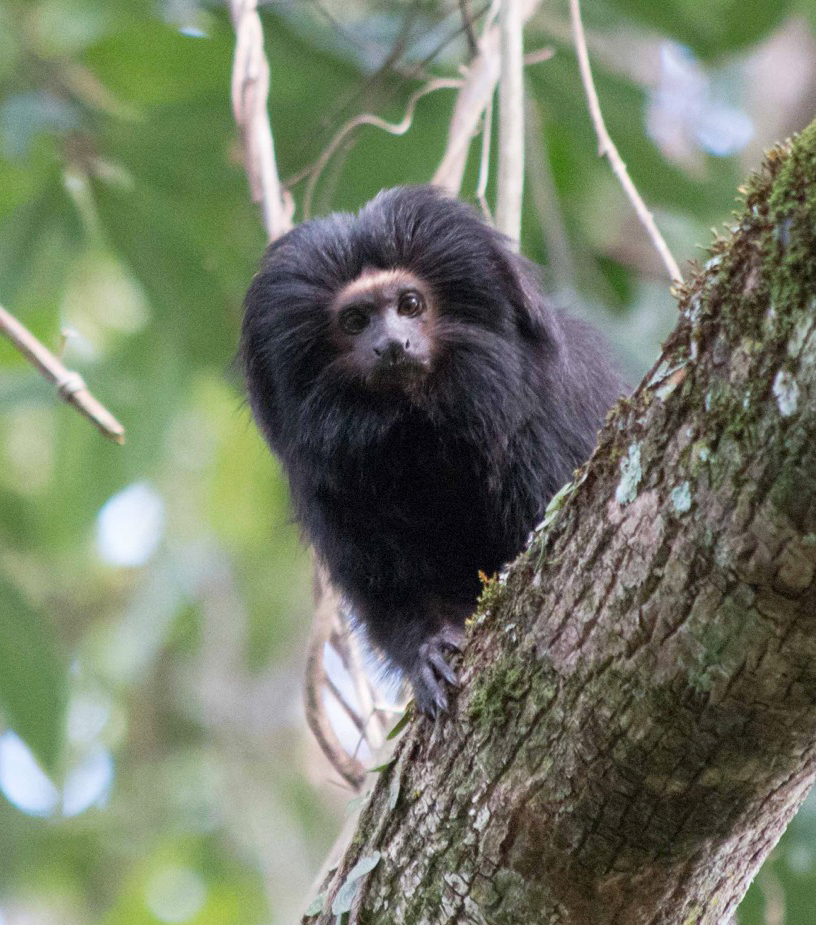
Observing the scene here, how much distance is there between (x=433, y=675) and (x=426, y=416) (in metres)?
0.95

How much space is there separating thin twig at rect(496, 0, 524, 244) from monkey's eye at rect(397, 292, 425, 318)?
34 centimetres

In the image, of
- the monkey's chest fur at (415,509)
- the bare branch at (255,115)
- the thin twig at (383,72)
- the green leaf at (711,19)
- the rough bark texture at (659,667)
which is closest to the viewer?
the rough bark texture at (659,667)

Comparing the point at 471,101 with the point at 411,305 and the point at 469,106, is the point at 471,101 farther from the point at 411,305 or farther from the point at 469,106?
the point at 411,305

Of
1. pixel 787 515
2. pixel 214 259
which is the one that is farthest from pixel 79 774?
pixel 787 515

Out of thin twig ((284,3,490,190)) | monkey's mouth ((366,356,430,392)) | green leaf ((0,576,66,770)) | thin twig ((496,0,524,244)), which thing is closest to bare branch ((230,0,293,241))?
thin twig ((284,3,490,190))

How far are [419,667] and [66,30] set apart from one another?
103 inches

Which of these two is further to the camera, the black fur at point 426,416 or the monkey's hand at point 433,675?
the black fur at point 426,416

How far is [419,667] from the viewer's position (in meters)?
2.46

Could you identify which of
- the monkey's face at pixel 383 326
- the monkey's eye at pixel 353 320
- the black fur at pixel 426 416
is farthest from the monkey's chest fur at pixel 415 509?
the monkey's eye at pixel 353 320

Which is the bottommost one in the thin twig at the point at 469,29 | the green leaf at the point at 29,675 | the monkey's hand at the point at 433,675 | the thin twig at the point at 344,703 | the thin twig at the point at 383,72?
the monkey's hand at the point at 433,675

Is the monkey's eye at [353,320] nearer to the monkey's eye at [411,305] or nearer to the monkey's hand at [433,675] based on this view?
the monkey's eye at [411,305]

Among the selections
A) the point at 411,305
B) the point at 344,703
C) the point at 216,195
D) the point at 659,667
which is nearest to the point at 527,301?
the point at 411,305

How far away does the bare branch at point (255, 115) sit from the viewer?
3672 mm

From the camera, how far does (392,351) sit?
3.05 meters
